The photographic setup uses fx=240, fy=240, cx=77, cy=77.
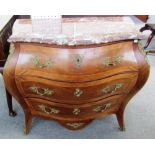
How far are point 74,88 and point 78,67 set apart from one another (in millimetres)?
130

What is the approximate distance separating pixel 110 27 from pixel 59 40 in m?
0.32

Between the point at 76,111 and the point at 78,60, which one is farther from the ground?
the point at 78,60

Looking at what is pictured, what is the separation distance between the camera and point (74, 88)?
49.4 inches

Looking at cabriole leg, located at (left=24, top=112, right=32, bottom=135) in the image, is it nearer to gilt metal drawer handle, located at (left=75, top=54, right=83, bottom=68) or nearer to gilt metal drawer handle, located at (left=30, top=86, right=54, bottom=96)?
gilt metal drawer handle, located at (left=30, top=86, right=54, bottom=96)

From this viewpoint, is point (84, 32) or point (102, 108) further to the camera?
point (102, 108)

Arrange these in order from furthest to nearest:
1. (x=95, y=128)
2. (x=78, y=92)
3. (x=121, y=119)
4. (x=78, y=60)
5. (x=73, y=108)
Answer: (x=95, y=128), (x=121, y=119), (x=73, y=108), (x=78, y=92), (x=78, y=60)

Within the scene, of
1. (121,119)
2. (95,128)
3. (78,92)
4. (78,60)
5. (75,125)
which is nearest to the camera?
(78,60)

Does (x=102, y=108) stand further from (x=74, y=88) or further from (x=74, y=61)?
(x=74, y=61)

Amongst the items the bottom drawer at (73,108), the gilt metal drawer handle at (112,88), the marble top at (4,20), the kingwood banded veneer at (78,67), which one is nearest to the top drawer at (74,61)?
the kingwood banded veneer at (78,67)

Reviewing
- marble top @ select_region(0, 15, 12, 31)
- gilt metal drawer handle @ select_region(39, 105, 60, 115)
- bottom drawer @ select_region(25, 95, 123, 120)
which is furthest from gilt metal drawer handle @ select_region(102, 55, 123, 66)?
marble top @ select_region(0, 15, 12, 31)

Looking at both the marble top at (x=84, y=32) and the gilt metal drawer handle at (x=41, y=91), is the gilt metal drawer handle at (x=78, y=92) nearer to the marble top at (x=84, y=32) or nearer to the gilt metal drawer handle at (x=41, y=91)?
the gilt metal drawer handle at (x=41, y=91)

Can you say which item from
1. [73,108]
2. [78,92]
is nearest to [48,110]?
[73,108]

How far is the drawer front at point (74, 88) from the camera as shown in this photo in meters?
1.25

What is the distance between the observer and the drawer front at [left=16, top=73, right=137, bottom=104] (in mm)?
1249
